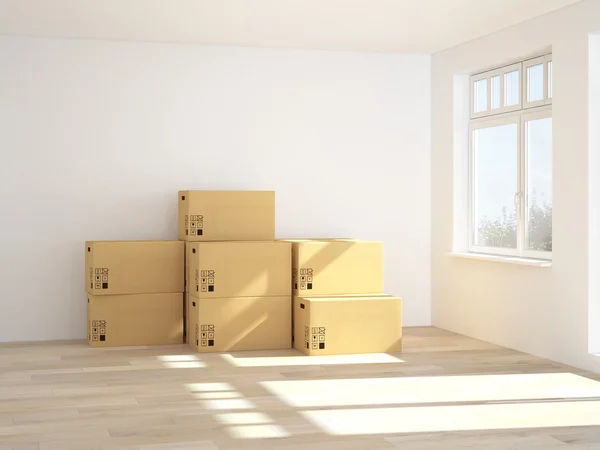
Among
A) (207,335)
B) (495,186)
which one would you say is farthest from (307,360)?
(495,186)

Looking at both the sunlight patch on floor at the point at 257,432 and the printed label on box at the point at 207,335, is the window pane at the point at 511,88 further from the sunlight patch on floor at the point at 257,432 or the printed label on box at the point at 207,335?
→ the sunlight patch on floor at the point at 257,432

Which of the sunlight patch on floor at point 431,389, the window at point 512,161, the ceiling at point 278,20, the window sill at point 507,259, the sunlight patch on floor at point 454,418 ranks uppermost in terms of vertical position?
the ceiling at point 278,20

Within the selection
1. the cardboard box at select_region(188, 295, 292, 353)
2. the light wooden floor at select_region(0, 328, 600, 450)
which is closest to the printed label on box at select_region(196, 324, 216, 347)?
the cardboard box at select_region(188, 295, 292, 353)

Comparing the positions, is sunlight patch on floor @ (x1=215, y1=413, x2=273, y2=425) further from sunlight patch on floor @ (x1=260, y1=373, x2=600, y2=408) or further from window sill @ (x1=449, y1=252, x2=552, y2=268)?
window sill @ (x1=449, y1=252, x2=552, y2=268)

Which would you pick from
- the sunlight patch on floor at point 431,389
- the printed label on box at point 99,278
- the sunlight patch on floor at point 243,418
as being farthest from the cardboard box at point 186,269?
the sunlight patch on floor at point 243,418

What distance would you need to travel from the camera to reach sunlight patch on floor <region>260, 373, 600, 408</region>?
4457 mm

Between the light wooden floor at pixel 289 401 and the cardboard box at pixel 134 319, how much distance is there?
0.50 feet

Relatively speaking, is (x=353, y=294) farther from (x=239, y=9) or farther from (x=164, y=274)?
(x=239, y=9)

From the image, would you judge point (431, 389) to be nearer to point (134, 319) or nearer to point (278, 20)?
point (134, 319)

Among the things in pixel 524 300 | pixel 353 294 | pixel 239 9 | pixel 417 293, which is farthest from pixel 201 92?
pixel 524 300

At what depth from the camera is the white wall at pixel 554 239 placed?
5.32 meters

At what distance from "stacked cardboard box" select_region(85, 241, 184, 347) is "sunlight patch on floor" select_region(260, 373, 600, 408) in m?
1.60

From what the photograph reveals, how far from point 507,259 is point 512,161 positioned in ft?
2.58

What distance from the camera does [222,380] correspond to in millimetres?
4965
